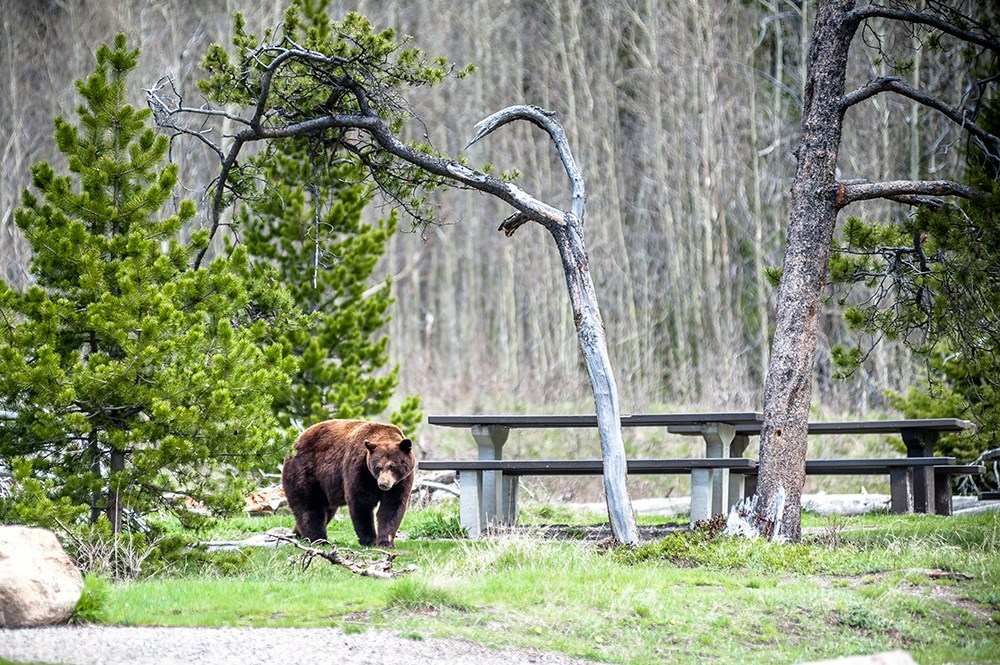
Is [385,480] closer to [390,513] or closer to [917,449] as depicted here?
[390,513]

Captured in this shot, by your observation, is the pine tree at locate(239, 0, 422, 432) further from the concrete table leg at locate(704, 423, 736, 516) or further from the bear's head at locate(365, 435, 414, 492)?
the concrete table leg at locate(704, 423, 736, 516)

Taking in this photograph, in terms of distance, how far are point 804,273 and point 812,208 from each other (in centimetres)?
62

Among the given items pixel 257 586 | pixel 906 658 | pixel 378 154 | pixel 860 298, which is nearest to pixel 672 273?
pixel 860 298

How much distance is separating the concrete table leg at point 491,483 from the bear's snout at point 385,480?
68.5 inches

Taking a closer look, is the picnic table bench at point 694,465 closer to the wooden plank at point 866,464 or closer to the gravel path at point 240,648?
the wooden plank at point 866,464

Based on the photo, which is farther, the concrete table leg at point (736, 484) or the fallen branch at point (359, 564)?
the concrete table leg at point (736, 484)

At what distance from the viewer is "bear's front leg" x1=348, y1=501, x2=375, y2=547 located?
11.6m

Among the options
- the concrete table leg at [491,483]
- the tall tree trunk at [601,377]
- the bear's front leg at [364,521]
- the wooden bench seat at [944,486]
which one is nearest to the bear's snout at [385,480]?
the bear's front leg at [364,521]

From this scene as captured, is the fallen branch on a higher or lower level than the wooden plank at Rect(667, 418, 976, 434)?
lower

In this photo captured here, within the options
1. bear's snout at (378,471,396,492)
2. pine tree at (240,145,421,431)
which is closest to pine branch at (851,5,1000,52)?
bear's snout at (378,471,396,492)

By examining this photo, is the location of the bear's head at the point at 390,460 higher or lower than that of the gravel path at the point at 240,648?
higher

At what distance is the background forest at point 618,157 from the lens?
24.0 metres

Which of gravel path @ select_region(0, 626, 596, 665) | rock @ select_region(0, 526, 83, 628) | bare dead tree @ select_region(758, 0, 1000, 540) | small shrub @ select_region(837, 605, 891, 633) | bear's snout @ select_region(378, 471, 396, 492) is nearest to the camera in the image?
gravel path @ select_region(0, 626, 596, 665)

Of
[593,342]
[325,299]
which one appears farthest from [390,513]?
[325,299]
